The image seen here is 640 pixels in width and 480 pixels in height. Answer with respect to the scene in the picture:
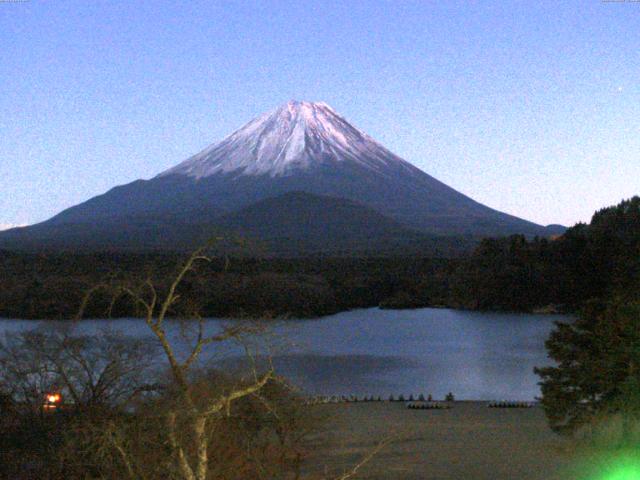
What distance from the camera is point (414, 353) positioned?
22.7 metres

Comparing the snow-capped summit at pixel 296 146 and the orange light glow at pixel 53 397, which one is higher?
the snow-capped summit at pixel 296 146

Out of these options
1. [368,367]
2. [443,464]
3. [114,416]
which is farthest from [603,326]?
[368,367]

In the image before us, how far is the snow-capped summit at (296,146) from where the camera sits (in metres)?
70.7


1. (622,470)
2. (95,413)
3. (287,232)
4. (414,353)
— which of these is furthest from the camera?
(287,232)

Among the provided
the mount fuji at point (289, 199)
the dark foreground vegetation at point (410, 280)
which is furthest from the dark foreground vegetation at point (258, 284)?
the mount fuji at point (289, 199)

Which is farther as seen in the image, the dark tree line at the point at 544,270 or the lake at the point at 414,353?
the dark tree line at the point at 544,270

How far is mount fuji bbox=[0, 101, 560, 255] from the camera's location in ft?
188

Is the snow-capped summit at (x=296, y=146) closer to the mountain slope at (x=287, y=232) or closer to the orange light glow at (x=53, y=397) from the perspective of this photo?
the mountain slope at (x=287, y=232)

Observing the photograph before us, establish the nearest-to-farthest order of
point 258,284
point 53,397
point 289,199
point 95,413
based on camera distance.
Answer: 1. point 95,413
2. point 53,397
3. point 258,284
4. point 289,199

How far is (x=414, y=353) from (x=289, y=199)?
39.5 m

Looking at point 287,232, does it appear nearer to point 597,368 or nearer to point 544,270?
point 544,270

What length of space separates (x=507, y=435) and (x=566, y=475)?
7.86 ft

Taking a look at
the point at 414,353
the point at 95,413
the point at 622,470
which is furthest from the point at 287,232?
the point at 95,413

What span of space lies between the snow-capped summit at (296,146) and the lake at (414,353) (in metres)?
38.8
